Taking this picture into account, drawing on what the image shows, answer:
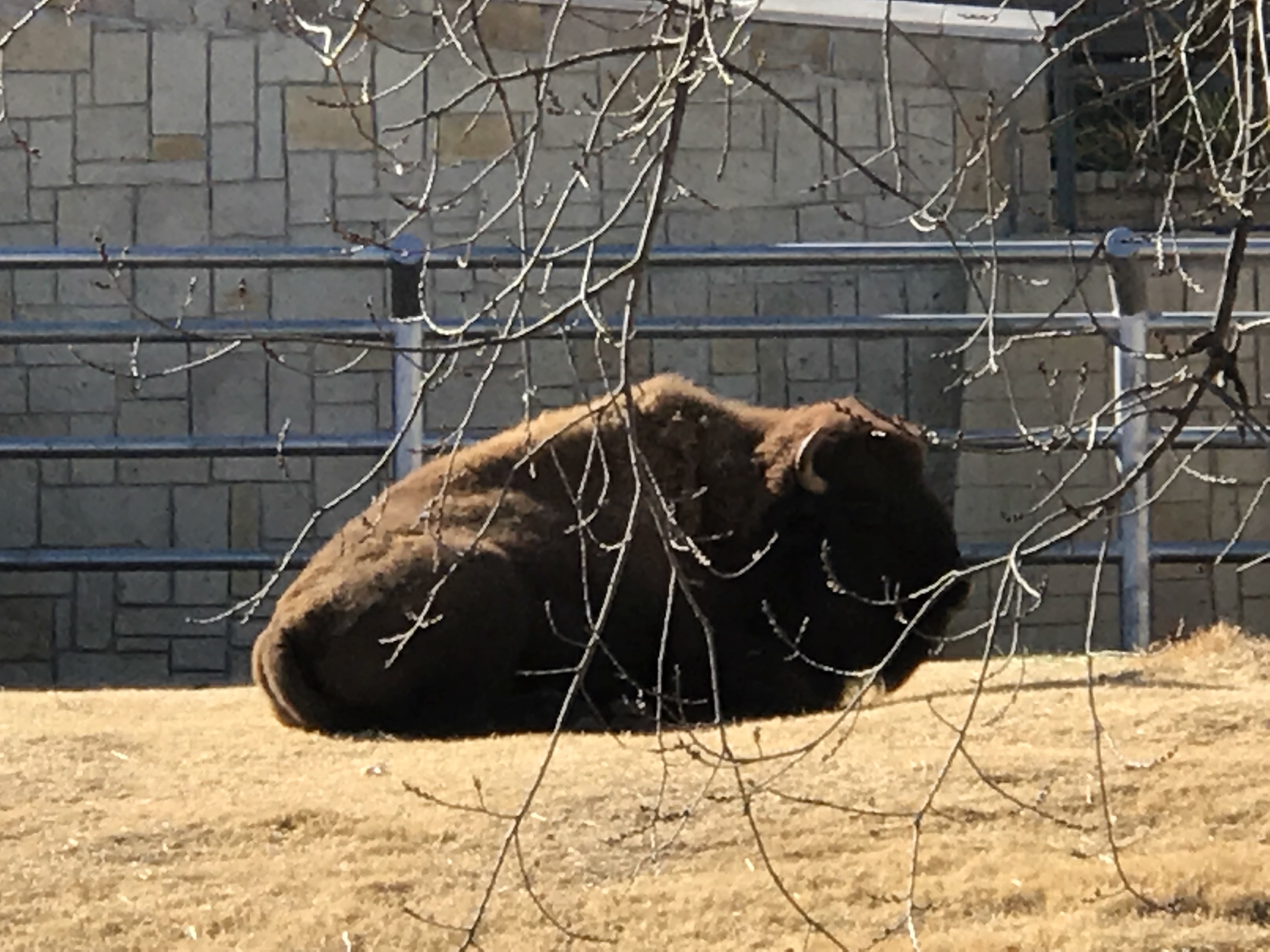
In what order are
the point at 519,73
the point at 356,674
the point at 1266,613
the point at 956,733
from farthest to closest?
the point at 1266,613 < the point at 356,674 < the point at 956,733 < the point at 519,73

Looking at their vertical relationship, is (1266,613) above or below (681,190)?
below

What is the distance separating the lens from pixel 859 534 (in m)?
6.67

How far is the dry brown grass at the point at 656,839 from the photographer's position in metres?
4.00

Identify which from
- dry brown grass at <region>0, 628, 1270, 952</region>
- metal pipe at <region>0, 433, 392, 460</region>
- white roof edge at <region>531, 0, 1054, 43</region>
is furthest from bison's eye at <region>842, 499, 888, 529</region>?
white roof edge at <region>531, 0, 1054, 43</region>

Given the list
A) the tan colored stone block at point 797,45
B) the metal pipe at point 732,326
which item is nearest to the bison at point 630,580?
the metal pipe at point 732,326

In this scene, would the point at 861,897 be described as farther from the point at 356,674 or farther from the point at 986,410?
the point at 986,410

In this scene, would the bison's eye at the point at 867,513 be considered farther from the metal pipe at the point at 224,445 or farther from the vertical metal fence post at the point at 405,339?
the vertical metal fence post at the point at 405,339

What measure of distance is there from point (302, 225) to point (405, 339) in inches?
112

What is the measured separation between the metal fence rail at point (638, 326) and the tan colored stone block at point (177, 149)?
252cm

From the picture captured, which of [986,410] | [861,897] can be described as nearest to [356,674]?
[861,897]

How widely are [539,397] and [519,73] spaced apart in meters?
7.05

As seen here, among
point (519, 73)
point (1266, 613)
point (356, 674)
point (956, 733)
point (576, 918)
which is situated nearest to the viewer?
point (519, 73)

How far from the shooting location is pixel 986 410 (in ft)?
34.3

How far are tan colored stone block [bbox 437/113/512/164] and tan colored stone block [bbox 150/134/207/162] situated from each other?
1281 millimetres
